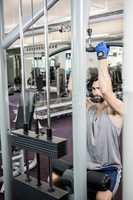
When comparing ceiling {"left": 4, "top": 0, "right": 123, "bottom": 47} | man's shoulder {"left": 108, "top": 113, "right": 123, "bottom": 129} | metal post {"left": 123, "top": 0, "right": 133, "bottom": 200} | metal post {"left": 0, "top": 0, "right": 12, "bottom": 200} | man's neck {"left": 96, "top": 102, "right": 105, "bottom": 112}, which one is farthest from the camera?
ceiling {"left": 4, "top": 0, "right": 123, "bottom": 47}

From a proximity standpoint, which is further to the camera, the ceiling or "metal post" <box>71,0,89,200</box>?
the ceiling

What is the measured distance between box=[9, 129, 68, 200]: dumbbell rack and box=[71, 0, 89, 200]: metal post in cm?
8

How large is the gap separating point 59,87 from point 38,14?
7188 millimetres

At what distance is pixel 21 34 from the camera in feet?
4.82

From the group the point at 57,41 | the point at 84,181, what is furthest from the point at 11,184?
the point at 57,41

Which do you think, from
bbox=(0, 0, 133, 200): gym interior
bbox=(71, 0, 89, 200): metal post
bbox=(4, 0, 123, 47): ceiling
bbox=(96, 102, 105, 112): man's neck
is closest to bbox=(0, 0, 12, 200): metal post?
bbox=(0, 0, 133, 200): gym interior

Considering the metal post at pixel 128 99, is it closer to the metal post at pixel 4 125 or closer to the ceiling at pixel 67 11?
the metal post at pixel 4 125

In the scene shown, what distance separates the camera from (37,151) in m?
1.33

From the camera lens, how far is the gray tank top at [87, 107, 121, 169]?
80.7 inches

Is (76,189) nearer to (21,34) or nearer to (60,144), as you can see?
(60,144)

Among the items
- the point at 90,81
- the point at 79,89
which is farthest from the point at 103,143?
the point at 79,89

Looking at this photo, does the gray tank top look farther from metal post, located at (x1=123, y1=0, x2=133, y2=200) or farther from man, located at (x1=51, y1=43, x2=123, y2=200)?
metal post, located at (x1=123, y1=0, x2=133, y2=200)

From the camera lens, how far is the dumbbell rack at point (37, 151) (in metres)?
1.23

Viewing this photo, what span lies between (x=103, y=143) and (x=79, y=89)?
96cm
